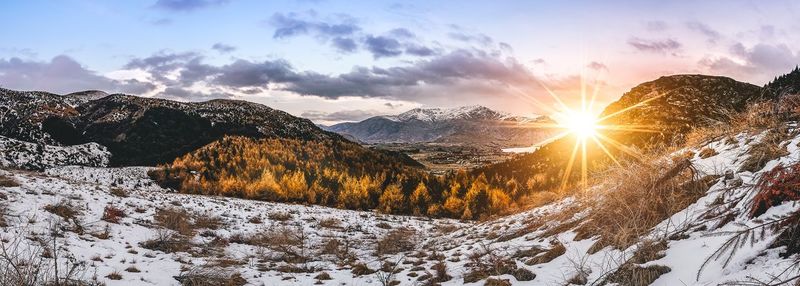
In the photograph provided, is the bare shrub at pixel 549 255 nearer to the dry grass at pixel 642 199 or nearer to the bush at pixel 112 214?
the dry grass at pixel 642 199

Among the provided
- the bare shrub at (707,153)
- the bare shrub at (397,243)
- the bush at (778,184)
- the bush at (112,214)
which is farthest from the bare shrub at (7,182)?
the bare shrub at (707,153)

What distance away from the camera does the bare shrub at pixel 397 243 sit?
18.7 metres

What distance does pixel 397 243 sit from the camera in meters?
20.7

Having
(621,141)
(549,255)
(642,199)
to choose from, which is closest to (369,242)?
(549,255)

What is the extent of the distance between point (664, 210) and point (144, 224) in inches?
824

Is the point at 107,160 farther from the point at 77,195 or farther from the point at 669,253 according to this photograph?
the point at 669,253

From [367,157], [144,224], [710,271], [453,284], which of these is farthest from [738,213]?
[367,157]

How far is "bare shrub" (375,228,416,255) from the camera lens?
18.7 m

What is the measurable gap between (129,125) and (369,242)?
8932 cm

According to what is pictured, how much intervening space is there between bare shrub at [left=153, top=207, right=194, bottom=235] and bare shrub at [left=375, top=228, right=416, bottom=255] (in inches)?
352

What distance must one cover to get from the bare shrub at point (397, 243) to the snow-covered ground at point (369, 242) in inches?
5.2

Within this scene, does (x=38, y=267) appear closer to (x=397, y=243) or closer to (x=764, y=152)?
(x=764, y=152)

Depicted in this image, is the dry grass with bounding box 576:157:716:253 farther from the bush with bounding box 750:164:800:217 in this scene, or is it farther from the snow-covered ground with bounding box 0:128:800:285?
the bush with bounding box 750:164:800:217

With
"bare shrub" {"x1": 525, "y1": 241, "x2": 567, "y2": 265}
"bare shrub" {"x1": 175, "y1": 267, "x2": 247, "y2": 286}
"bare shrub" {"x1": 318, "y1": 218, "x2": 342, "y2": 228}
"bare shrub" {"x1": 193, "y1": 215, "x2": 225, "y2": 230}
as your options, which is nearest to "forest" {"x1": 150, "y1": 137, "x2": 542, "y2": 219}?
"bare shrub" {"x1": 318, "y1": 218, "x2": 342, "y2": 228}
